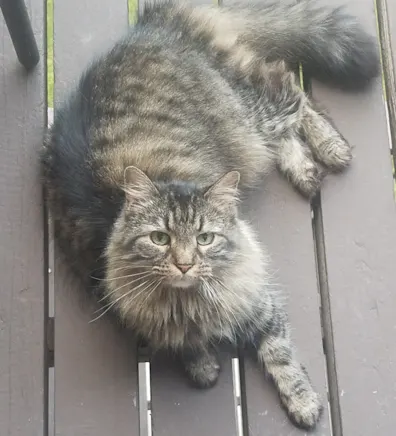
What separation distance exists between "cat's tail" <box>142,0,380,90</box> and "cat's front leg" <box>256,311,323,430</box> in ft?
2.27

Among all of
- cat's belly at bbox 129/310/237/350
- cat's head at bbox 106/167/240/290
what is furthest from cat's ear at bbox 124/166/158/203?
cat's belly at bbox 129/310/237/350

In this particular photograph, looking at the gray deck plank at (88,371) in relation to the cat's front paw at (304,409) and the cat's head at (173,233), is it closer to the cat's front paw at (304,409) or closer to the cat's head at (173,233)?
the cat's head at (173,233)

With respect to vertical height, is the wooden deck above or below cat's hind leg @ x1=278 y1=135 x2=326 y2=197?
below

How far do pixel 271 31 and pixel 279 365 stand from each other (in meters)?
0.89

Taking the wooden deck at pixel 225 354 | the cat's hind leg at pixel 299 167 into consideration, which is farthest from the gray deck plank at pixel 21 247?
the cat's hind leg at pixel 299 167

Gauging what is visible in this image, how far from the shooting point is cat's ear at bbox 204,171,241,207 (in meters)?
1.48

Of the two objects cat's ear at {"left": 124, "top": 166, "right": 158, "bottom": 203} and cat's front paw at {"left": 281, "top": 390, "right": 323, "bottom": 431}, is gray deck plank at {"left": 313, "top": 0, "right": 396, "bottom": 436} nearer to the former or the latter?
cat's front paw at {"left": 281, "top": 390, "right": 323, "bottom": 431}

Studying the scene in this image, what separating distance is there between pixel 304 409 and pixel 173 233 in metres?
0.52

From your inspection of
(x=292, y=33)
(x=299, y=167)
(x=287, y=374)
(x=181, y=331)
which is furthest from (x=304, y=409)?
(x=292, y=33)

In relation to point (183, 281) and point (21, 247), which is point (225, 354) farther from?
point (21, 247)

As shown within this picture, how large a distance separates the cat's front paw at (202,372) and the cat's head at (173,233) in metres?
0.24

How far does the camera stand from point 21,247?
1701mm

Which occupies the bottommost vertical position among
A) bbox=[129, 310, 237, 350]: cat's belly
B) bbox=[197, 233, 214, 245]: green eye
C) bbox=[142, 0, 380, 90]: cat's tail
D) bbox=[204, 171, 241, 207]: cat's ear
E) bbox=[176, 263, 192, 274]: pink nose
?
bbox=[129, 310, 237, 350]: cat's belly

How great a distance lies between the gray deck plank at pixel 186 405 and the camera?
1605mm
